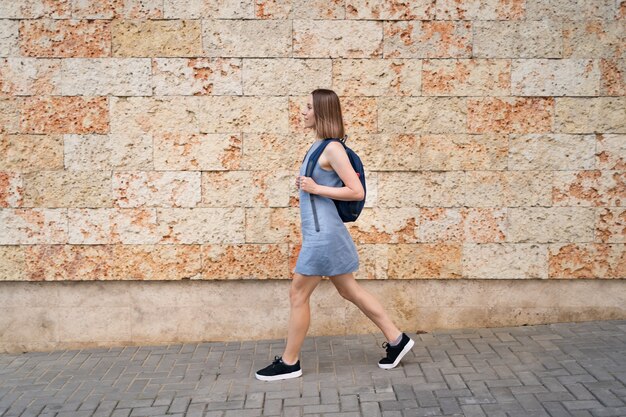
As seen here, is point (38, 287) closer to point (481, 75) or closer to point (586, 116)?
point (481, 75)

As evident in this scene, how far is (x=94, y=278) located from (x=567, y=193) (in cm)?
392

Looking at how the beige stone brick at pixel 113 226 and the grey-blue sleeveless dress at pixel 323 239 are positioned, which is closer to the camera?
the grey-blue sleeveless dress at pixel 323 239

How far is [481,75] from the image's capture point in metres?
5.17

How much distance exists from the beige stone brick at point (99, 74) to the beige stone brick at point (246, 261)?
1479 mm

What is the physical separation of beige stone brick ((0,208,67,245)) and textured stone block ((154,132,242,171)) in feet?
2.97

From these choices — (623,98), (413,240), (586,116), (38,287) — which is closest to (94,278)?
(38,287)

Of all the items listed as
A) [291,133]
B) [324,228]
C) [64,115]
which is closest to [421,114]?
[291,133]

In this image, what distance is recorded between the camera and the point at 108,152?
203 inches

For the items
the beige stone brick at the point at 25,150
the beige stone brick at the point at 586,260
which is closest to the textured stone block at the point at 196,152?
A: the beige stone brick at the point at 25,150

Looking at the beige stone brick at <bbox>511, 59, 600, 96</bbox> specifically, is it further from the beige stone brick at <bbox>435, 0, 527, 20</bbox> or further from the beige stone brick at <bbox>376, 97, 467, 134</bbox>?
the beige stone brick at <bbox>376, 97, 467, 134</bbox>

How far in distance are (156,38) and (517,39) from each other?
2.89 metres

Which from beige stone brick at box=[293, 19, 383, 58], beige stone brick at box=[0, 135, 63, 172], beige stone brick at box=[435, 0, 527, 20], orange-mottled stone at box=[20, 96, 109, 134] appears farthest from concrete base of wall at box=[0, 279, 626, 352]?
beige stone brick at box=[435, 0, 527, 20]

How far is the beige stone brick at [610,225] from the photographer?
5.25 m

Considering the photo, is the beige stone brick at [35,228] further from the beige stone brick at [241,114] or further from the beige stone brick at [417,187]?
the beige stone brick at [417,187]
